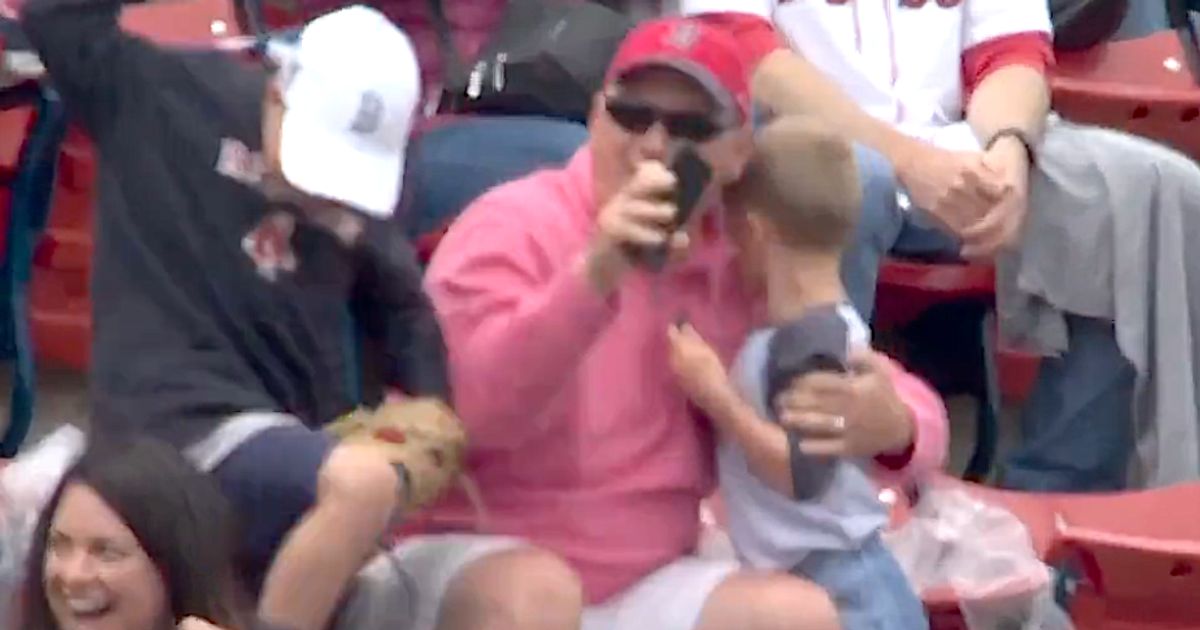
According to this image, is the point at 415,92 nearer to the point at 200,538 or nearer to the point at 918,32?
the point at 200,538

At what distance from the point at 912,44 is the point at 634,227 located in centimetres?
94

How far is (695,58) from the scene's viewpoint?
152 centimetres

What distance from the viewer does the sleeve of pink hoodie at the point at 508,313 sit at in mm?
1444

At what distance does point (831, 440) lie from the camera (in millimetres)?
1497

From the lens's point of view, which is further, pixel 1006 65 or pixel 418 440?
pixel 1006 65

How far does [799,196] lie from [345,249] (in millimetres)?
346

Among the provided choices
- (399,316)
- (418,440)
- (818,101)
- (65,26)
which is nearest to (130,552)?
(418,440)

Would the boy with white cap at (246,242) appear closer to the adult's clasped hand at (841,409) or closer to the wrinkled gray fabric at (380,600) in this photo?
the wrinkled gray fabric at (380,600)

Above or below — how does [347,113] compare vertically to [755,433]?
above

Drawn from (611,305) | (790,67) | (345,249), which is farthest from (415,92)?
(790,67)

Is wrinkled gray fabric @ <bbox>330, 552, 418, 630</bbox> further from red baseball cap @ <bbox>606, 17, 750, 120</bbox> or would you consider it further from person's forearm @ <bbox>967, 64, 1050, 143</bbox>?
person's forearm @ <bbox>967, 64, 1050, 143</bbox>

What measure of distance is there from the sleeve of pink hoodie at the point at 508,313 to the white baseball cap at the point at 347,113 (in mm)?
71

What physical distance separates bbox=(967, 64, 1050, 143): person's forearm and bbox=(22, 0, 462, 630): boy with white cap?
0.76 metres

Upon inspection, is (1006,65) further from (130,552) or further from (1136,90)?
(130,552)
